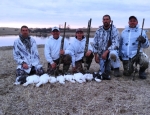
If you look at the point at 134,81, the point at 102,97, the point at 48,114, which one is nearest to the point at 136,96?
the point at 102,97

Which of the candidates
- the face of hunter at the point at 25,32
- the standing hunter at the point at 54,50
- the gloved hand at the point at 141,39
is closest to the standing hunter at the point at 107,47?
the gloved hand at the point at 141,39

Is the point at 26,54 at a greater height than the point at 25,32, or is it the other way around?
the point at 25,32

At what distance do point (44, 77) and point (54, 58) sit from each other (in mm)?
1172

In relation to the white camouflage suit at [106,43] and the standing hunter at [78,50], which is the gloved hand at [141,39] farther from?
the standing hunter at [78,50]

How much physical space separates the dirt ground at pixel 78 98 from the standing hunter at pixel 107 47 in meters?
0.70

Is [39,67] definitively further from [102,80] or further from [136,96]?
[136,96]

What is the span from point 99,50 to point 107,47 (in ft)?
0.93

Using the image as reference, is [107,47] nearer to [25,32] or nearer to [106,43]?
[106,43]

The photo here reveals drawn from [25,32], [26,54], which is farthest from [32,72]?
[25,32]

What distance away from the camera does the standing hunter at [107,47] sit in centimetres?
721

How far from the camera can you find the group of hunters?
Result: 7.26 m

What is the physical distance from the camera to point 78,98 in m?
5.53

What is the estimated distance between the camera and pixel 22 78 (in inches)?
266

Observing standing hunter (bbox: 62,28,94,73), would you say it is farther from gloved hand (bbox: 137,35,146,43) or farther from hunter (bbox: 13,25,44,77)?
gloved hand (bbox: 137,35,146,43)
